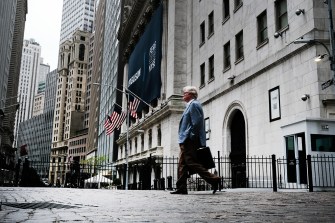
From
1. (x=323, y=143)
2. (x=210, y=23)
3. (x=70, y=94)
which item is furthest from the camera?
(x=70, y=94)

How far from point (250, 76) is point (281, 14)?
3790 millimetres

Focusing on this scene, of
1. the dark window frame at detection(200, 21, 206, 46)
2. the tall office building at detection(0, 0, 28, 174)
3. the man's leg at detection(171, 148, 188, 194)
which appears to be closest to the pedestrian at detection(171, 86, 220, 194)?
the man's leg at detection(171, 148, 188, 194)

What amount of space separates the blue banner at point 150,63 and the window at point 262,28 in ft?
56.2

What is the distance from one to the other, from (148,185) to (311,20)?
10.8 metres

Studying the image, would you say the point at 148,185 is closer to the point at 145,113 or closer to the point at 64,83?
the point at 145,113

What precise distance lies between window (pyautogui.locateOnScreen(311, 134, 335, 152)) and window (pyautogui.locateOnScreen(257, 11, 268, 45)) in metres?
8.25

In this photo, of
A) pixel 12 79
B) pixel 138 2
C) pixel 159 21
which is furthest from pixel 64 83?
pixel 159 21

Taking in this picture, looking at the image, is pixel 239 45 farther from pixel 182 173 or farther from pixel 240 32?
pixel 182 173

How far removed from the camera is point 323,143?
48.9ft

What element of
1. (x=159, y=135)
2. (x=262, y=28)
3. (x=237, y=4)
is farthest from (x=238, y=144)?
(x=159, y=135)

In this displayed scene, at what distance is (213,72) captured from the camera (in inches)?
1117

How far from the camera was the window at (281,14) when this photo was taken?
1991 centimetres

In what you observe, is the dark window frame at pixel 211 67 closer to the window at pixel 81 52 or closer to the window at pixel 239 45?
the window at pixel 239 45

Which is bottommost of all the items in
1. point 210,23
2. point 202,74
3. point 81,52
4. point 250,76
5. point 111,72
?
point 250,76
